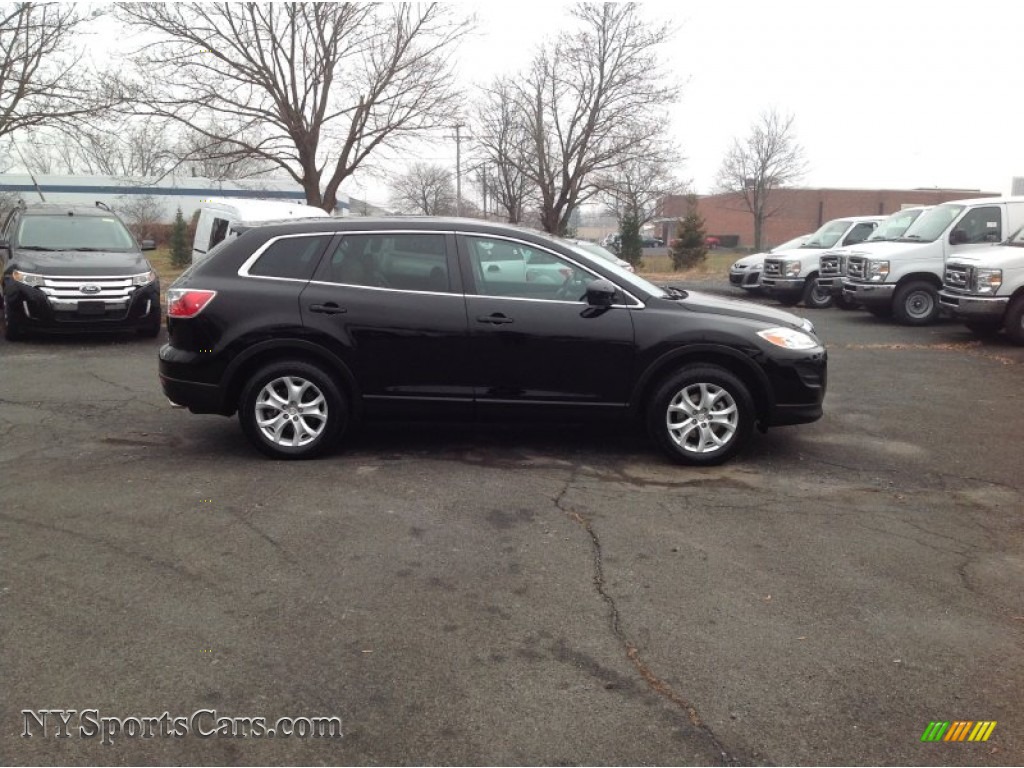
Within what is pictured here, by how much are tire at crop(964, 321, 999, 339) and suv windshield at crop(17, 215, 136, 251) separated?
486 inches

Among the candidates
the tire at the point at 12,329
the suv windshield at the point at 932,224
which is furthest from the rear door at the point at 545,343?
the suv windshield at the point at 932,224

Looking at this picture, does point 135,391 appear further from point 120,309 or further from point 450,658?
point 450,658

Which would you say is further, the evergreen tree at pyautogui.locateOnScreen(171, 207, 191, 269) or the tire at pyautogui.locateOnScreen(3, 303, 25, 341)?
the evergreen tree at pyautogui.locateOnScreen(171, 207, 191, 269)

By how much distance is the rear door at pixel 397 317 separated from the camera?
627 centimetres

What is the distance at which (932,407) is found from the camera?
8.61 metres

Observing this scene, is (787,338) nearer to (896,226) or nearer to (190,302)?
(190,302)

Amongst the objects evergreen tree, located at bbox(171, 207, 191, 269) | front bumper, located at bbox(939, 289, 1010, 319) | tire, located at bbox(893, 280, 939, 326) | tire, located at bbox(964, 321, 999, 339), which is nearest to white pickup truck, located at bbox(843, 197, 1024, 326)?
tire, located at bbox(893, 280, 939, 326)

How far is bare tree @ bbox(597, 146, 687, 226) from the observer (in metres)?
33.2

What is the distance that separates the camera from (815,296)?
19.1 m

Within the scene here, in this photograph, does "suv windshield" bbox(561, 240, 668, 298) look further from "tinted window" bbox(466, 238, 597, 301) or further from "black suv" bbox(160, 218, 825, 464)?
"tinted window" bbox(466, 238, 597, 301)

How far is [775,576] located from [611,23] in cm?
3109

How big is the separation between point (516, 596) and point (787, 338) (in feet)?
10.8

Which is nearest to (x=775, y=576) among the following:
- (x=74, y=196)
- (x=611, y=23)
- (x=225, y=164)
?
(x=225, y=164)

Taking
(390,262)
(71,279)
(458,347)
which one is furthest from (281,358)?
(71,279)
